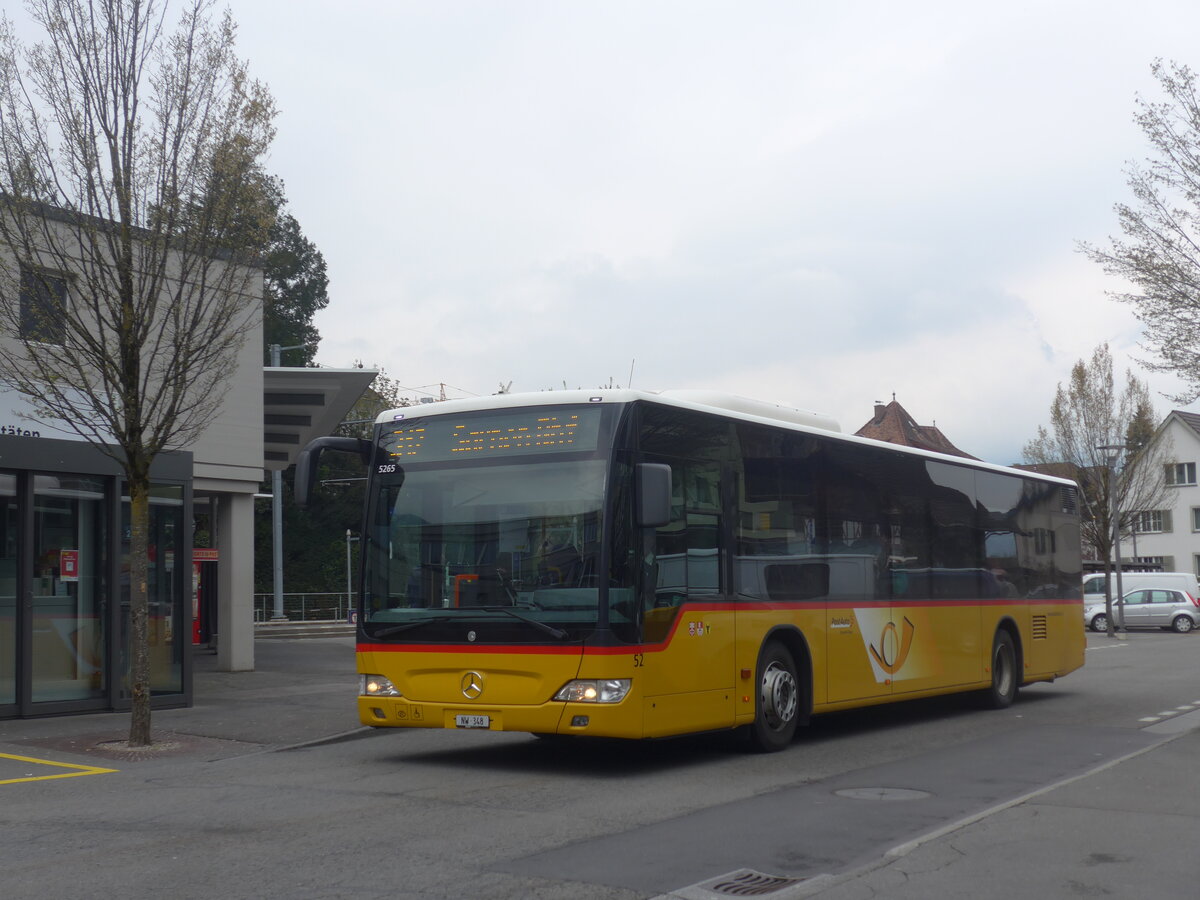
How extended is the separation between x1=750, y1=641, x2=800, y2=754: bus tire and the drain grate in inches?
190

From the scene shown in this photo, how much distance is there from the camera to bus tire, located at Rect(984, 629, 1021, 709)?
16.8 m

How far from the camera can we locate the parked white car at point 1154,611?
45.0m

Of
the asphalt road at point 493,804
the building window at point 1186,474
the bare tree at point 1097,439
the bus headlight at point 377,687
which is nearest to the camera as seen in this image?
the asphalt road at point 493,804

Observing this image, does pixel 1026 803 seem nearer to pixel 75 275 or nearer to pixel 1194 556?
pixel 75 275

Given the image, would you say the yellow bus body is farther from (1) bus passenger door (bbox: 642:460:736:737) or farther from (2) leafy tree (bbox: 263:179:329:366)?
(2) leafy tree (bbox: 263:179:329:366)

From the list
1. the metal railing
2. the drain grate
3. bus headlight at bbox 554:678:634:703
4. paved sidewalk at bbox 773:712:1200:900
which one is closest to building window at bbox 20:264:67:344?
bus headlight at bbox 554:678:634:703

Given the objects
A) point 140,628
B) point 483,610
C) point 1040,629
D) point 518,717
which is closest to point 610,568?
point 483,610

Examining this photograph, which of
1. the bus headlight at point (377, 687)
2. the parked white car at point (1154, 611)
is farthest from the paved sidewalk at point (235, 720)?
the parked white car at point (1154, 611)

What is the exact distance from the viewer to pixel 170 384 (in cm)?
1298

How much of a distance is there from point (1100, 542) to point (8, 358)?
1467 inches

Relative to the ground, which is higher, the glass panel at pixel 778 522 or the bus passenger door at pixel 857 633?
the glass panel at pixel 778 522

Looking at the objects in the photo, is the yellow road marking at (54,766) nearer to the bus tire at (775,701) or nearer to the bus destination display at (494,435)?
the bus destination display at (494,435)

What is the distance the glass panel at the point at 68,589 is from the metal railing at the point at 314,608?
31117 mm

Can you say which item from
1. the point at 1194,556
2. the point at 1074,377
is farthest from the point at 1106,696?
the point at 1194,556
